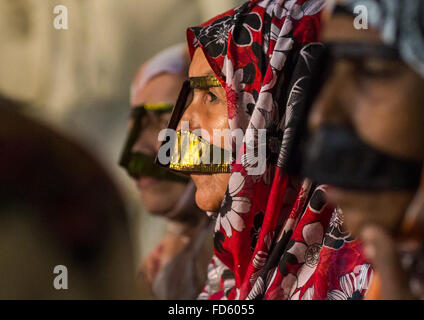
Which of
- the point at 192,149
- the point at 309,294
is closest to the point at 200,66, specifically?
the point at 192,149

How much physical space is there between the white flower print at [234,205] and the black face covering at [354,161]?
59 cm

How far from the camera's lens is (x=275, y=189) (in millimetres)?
1482

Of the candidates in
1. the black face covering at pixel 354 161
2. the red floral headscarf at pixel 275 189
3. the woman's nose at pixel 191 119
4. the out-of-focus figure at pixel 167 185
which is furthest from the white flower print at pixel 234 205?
the out-of-focus figure at pixel 167 185

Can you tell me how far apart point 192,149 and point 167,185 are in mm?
968

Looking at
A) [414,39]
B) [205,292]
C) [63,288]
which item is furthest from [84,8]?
[414,39]

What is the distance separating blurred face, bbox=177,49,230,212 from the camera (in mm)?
1634

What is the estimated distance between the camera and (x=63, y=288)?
1.21 metres

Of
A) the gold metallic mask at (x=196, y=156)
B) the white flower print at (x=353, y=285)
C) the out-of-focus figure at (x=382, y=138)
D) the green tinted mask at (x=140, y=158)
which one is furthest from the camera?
the green tinted mask at (x=140, y=158)

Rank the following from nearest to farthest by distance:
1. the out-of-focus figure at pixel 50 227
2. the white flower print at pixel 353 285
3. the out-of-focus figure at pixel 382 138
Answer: the out-of-focus figure at pixel 382 138, the out-of-focus figure at pixel 50 227, the white flower print at pixel 353 285

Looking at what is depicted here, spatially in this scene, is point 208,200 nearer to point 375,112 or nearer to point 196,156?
point 196,156

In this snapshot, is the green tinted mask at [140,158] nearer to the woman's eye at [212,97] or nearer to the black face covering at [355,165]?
the woman's eye at [212,97]

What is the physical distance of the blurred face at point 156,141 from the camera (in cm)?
259
